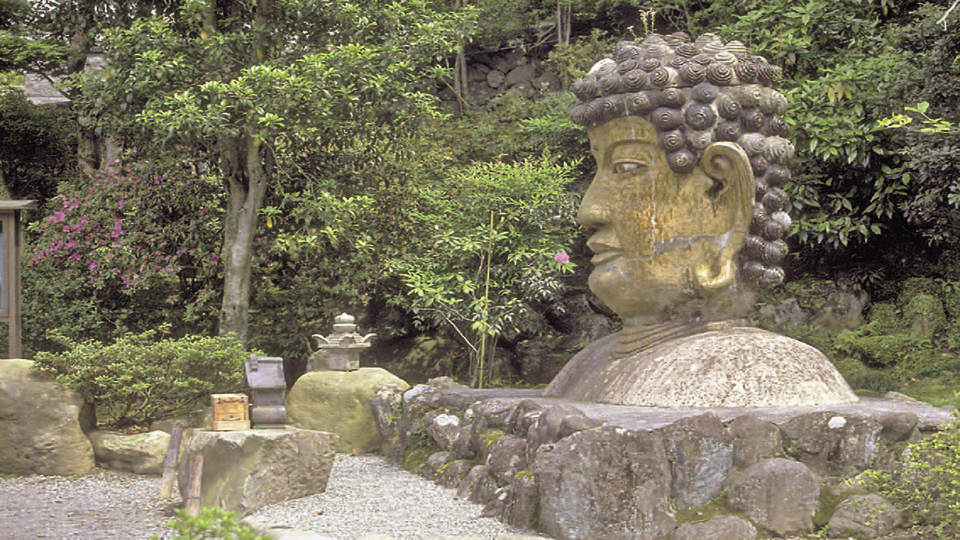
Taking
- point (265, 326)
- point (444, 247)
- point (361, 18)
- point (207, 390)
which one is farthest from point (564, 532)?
point (265, 326)

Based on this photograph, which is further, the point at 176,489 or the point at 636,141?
the point at 176,489

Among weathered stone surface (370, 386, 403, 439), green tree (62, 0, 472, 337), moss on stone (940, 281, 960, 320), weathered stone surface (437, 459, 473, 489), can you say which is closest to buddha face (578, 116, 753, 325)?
weathered stone surface (437, 459, 473, 489)

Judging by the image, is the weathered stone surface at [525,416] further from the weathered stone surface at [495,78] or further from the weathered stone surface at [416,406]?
the weathered stone surface at [495,78]

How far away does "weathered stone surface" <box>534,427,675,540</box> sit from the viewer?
4684 mm

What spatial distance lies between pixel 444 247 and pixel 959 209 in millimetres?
5433

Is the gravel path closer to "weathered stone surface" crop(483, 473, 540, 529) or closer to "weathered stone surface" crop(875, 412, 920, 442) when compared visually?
"weathered stone surface" crop(483, 473, 540, 529)

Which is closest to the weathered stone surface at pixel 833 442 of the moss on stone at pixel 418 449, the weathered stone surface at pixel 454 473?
the weathered stone surface at pixel 454 473

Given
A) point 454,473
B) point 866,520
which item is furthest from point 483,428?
point 866,520

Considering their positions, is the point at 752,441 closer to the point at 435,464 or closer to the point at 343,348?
the point at 435,464

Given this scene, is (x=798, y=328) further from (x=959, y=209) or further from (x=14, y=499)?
(x=14, y=499)

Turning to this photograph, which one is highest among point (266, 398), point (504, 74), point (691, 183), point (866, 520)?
Answer: point (504, 74)

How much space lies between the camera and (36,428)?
778cm

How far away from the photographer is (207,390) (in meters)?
8.74

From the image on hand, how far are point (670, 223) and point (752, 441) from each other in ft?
5.66
